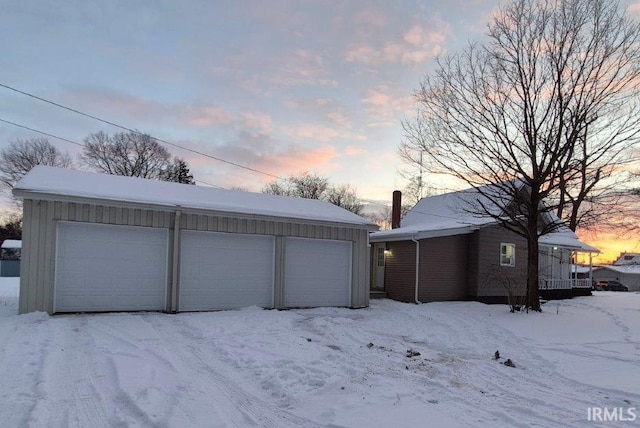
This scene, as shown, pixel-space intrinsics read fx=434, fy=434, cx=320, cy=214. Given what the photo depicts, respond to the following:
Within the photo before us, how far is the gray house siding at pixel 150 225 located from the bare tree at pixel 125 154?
30.9 metres

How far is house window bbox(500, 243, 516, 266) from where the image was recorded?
18562 mm

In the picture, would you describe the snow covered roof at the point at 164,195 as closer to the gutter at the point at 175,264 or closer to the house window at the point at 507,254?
the gutter at the point at 175,264

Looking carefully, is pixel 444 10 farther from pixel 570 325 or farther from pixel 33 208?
pixel 33 208

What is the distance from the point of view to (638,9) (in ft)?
40.8

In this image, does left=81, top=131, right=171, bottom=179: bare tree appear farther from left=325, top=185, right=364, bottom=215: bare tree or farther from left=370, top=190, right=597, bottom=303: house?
left=370, top=190, right=597, bottom=303: house

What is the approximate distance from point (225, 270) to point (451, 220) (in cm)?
1172

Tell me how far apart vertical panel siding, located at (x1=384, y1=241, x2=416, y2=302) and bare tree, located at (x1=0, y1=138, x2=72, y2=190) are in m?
35.3

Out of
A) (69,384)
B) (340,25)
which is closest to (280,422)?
(69,384)

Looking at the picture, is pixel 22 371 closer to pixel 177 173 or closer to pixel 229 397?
pixel 229 397

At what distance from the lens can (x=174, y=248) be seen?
11.7 metres

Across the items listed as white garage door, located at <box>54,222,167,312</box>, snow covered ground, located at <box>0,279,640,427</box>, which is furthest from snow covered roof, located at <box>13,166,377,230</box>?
snow covered ground, located at <box>0,279,640,427</box>

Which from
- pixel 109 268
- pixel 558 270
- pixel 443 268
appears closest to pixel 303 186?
pixel 558 270

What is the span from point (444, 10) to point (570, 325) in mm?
9824

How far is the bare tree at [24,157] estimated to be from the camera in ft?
127
